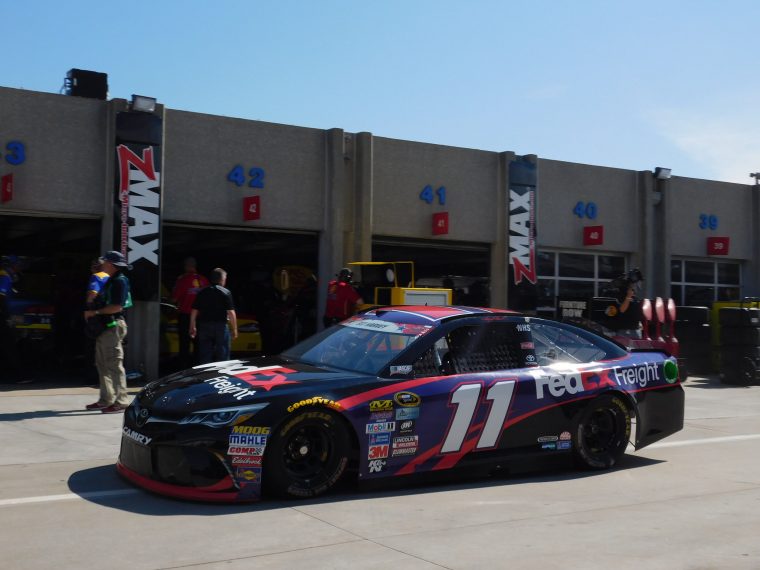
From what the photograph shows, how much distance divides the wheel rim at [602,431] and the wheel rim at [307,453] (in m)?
2.57

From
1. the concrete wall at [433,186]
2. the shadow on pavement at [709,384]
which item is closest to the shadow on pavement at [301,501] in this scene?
the shadow on pavement at [709,384]

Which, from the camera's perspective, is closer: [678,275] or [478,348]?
[478,348]

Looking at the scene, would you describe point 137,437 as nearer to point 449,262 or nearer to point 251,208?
point 251,208

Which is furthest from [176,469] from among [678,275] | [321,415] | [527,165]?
[678,275]

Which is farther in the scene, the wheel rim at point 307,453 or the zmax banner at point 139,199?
the zmax banner at point 139,199

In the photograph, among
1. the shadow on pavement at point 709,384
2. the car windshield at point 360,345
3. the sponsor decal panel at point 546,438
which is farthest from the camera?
the shadow on pavement at point 709,384

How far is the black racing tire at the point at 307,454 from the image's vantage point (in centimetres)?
609

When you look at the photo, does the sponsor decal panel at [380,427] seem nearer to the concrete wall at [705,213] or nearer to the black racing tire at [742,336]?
the black racing tire at [742,336]

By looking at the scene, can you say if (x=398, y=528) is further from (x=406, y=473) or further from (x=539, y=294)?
(x=539, y=294)

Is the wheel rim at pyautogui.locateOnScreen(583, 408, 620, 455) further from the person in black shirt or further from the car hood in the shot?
the person in black shirt

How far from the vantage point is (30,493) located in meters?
6.38

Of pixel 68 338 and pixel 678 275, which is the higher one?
pixel 678 275

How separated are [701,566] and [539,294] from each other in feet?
48.7

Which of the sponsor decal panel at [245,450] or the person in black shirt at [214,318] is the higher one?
the person in black shirt at [214,318]
